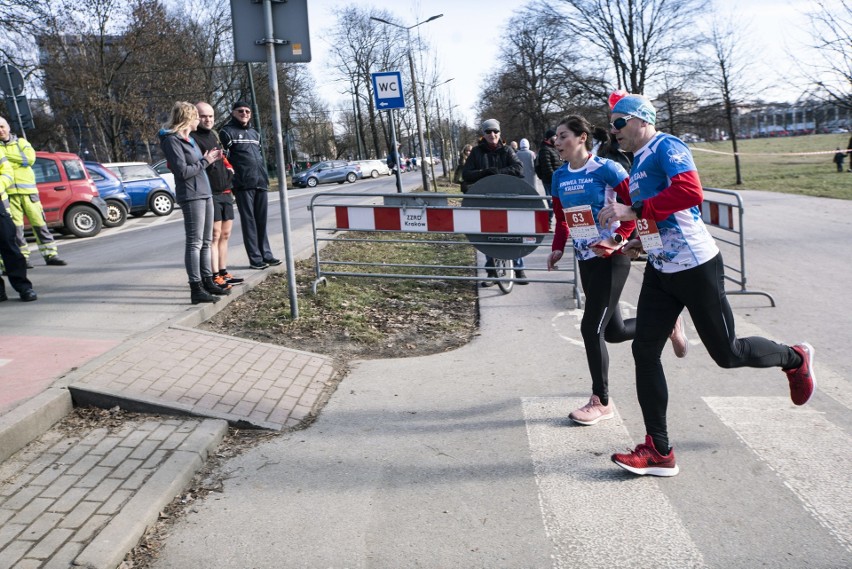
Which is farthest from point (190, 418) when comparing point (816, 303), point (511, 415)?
point (816, 303)

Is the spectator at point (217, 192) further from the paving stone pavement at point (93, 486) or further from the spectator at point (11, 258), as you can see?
the paving stone pavement at point (93, 486)

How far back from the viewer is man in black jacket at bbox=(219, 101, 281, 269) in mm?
8375

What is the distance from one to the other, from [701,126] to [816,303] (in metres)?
33.7

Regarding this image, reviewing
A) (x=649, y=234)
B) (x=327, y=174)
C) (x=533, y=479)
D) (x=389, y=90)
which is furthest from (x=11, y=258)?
(x=327, y=174)

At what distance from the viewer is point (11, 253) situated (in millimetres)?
7492

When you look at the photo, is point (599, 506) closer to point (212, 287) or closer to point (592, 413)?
point (592, 413)

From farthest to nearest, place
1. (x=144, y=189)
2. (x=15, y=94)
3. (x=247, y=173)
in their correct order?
1. (x=144, y=189)
2. (x=15, y=94)
3. (x=247, y=173)

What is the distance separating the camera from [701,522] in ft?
10.5

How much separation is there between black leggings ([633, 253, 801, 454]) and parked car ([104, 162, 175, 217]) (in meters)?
19.6

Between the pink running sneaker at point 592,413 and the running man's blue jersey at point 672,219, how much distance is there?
1.16m

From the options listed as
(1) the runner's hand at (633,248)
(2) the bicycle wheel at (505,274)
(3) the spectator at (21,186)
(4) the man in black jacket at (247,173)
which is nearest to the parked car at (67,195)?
(3) the spectator at (21,186)

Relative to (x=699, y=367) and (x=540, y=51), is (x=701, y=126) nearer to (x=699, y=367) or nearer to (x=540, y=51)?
(x=540, y=51)

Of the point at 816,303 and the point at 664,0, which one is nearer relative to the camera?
the point at 816,303

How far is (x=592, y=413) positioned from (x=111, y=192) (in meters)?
16.9
